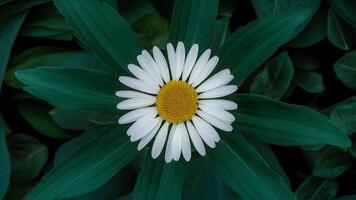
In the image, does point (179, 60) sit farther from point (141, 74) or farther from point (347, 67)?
point (347, 67)

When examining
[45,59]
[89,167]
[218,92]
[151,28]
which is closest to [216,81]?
[218,92]

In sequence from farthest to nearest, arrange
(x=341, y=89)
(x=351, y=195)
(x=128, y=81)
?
(x=341, y=89), (x=351, y=195), (x=128, y=81)

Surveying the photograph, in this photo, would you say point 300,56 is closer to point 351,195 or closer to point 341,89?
point 341,89

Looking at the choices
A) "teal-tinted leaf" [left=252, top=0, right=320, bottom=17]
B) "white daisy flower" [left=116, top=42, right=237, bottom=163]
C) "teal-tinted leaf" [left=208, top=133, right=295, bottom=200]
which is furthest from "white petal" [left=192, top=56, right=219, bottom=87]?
"teal-tinted leaf" [left=252, top=0, right=320, bottom=17]

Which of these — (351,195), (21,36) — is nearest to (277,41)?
(351,195)

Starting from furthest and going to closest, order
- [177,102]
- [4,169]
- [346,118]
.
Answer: [4,169], [346,118], [177,102]

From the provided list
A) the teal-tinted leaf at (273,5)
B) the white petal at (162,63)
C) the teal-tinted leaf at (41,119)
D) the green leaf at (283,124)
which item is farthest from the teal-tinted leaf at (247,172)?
the teal-tinted leaf at (41,119)
